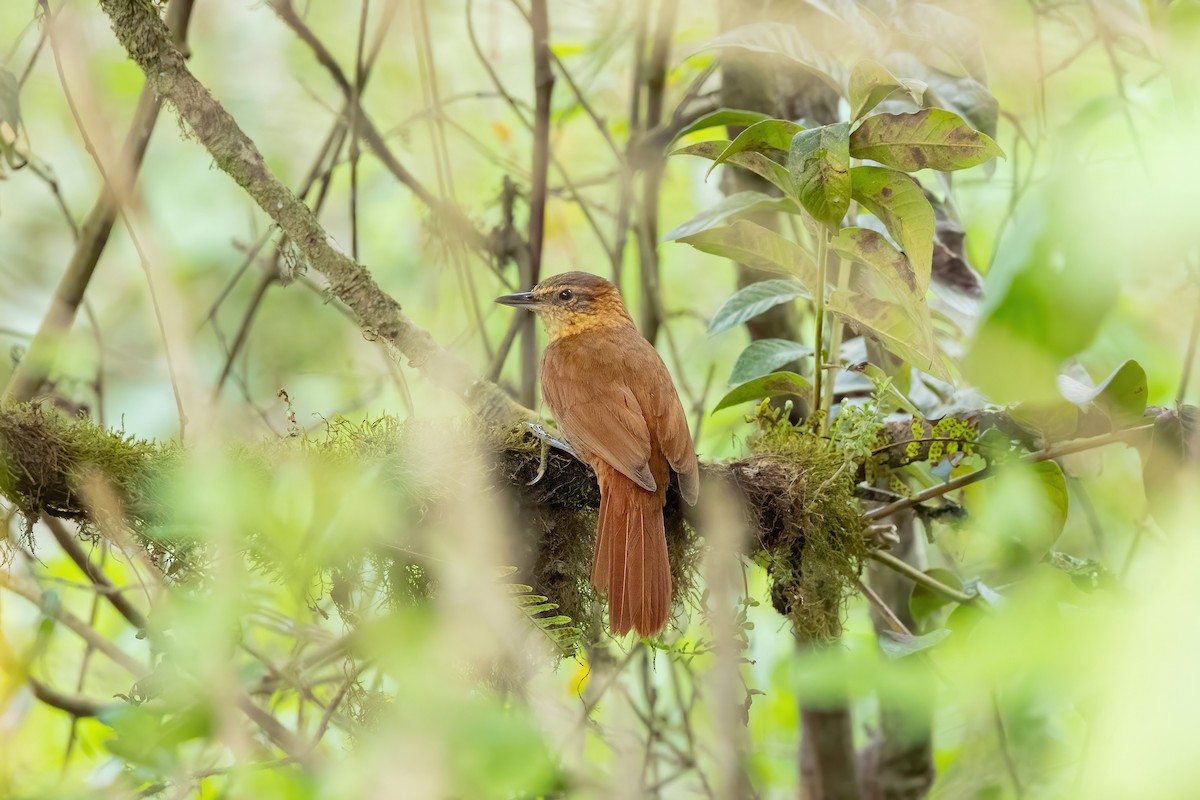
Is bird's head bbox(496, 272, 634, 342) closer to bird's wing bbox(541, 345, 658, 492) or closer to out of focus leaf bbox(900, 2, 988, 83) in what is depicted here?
bird's wing bbox(541, 345, 658, 492)

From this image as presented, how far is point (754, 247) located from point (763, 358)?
11.2 inches

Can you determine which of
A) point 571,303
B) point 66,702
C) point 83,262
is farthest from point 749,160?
point 66,702

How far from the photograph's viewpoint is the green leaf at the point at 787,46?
2346mm

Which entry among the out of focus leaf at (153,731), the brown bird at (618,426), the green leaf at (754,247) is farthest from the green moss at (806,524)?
the out of focus leaf at (153,731)

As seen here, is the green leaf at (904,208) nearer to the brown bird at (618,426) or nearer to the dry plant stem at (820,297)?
the dry plant stem at (820,297)

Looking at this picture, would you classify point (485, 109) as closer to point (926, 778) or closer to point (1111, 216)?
point (926, 778)

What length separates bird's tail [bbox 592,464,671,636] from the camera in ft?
7.45

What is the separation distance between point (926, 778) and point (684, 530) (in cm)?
136

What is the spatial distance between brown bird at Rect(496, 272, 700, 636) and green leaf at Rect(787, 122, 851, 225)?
0.73m

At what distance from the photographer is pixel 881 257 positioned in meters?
2.19

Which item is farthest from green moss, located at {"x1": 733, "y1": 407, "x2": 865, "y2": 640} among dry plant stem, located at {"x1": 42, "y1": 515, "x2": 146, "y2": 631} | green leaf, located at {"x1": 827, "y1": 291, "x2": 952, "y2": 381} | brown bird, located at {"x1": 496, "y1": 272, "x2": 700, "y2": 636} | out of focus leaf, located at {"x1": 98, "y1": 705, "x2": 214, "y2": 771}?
dry plant stem, located at {"x1": 42, "y1": 515, "x2": 146, "y2": 631}

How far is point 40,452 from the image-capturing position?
76.4 inches

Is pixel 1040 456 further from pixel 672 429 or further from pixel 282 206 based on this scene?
pixel 282 206

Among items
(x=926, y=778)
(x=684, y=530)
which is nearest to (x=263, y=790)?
(x=684, y=530)
